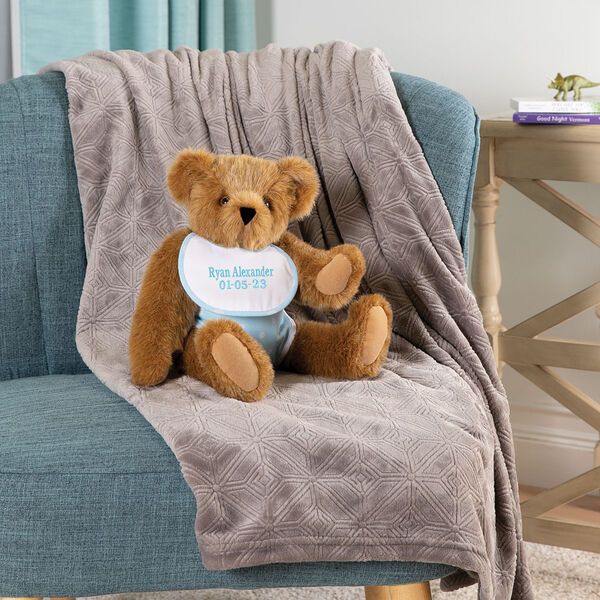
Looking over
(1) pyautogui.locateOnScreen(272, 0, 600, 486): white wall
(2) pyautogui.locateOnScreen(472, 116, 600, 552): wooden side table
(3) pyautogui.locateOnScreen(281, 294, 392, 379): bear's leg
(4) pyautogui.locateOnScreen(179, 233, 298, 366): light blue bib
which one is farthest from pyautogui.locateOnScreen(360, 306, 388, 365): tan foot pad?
(1) pyautogui.locateOnScreen(272, 0, 600, 486): white wall

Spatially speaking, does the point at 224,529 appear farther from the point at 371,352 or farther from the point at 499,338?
the point at 499,338

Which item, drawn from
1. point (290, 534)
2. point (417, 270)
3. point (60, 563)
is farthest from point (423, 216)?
point (60, 563)

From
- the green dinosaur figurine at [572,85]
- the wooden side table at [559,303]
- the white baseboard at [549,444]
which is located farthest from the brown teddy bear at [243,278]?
the white baseboard at [549,444]

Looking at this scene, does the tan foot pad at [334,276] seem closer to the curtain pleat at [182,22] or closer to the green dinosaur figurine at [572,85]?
the green dinosaur figurine at [572,85]

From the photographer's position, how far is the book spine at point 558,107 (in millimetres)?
1472

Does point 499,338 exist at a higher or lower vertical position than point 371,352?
lower

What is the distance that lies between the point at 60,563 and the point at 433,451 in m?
0.45

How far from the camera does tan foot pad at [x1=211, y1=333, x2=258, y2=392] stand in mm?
1079

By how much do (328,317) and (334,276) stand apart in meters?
0.21

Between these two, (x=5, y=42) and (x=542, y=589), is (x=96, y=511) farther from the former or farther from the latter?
(x=5, y=42)

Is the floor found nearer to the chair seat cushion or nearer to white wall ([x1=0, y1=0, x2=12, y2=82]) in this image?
the chair seat cushion

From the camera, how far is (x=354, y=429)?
3.35 ft

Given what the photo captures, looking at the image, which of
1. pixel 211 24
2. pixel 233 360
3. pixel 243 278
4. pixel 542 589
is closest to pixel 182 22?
pixel 211 24

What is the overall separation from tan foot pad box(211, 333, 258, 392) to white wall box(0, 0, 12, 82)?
2.96 feet
